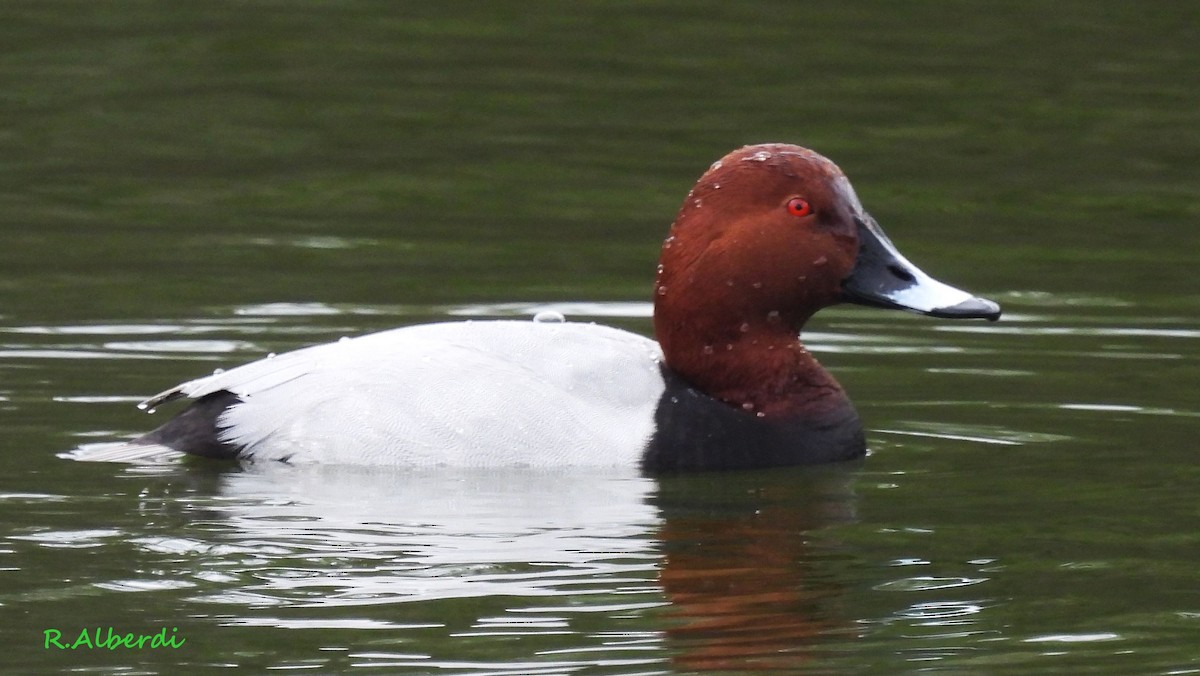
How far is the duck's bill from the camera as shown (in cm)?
717

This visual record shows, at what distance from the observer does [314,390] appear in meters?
6.95

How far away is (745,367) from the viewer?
724cm

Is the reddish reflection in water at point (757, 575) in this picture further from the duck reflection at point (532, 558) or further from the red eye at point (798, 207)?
the red eye at point (798, 207)

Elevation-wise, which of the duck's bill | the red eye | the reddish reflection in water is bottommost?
the reddish reflection in water

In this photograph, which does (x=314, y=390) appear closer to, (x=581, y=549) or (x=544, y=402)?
(x=544, y=402)

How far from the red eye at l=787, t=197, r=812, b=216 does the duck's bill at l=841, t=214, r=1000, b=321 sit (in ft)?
0.63

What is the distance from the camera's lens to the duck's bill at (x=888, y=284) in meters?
7.17

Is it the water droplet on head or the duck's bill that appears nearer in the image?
the duck's bill

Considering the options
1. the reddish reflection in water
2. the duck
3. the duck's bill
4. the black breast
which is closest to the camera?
the reddish reflection in water


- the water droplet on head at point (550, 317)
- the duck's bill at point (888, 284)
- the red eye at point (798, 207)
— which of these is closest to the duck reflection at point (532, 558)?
the duck's bill at point (888, 284)

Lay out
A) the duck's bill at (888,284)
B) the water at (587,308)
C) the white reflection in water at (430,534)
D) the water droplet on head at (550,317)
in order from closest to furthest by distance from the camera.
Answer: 1. the water at (587,308)
2. the white reflection in water at (430,534)
3. the duck's bill at (888,284)
4. the water droplet on head at (550,317)

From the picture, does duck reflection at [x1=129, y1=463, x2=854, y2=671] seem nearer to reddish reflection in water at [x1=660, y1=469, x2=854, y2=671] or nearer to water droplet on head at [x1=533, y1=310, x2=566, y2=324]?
reddish reflection in water at [x1=660, y1=469, x2=854, y2=671]

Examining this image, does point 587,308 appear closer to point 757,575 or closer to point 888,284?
point 888,284

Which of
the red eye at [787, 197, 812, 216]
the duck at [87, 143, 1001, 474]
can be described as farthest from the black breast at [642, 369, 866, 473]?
the red eye at [787, 197, 812, 216]
